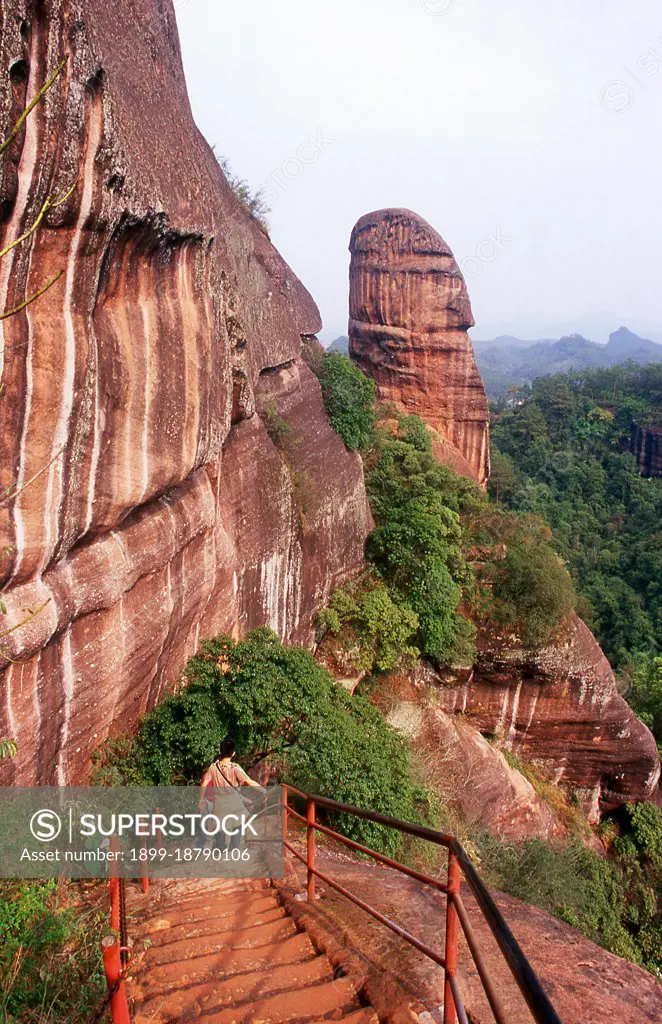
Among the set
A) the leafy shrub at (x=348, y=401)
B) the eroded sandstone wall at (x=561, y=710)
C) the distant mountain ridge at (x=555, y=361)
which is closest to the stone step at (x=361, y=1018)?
the eroded sandstone wall at (x=561, y=710)

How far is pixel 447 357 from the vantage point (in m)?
21.4

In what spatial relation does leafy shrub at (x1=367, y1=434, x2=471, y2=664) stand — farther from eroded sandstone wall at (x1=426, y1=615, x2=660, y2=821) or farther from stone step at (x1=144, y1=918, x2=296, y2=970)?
stone step at (x1=144, y1=918, x2=296, y2=970)

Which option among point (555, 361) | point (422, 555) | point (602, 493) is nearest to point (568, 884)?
point (422, 555)

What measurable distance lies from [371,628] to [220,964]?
27.5 ft

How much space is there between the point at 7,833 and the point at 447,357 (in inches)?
747

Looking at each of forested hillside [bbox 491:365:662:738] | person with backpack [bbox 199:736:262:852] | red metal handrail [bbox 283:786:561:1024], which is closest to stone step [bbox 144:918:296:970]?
red metal handrail [bbox 283:786:561:1024]

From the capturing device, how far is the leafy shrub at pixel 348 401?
1355 centimetres

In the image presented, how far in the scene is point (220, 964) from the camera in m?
3.76

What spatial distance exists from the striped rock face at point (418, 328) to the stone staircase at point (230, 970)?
16.7 meters

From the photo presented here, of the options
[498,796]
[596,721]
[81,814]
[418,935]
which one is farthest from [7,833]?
[596,721]

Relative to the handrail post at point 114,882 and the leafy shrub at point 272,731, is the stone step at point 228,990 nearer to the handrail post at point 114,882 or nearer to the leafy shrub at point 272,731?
the handrail post at point 114,882

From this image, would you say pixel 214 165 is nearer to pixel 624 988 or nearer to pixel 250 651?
pixel 250 651

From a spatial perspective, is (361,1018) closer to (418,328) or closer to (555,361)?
(418,328)

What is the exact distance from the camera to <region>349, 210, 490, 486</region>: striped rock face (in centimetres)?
2072
